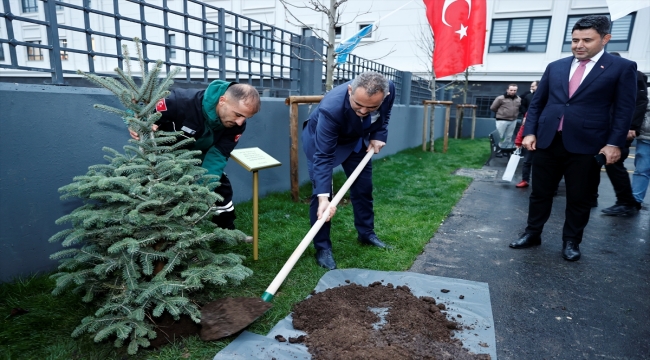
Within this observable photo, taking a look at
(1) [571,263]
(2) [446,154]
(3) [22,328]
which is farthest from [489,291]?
(2) [446,154]

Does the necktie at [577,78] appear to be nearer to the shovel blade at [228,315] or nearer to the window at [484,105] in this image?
the shovel blade at [228,315]

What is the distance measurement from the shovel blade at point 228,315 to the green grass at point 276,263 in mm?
74

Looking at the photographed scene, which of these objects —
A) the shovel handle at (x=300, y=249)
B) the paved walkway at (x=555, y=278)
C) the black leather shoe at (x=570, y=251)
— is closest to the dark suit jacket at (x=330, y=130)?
the shovel handle at (x=300, y=249)

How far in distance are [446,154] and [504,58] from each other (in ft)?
31.9

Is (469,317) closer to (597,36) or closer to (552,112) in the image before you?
(552,112)

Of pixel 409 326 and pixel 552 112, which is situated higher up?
pixel 552 112

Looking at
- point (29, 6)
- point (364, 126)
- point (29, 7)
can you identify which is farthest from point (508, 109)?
point (29, 6)

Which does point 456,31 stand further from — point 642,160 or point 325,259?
point 325,259

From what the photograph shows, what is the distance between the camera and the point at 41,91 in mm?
2766

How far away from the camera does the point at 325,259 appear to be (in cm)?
336

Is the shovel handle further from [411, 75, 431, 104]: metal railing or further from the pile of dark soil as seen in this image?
[411, 75, 431, 104]: metal railing

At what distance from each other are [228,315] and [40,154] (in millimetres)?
1849

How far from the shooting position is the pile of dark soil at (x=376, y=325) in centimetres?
216

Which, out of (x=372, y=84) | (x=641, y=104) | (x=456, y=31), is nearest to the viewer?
(x=372, y=84)
